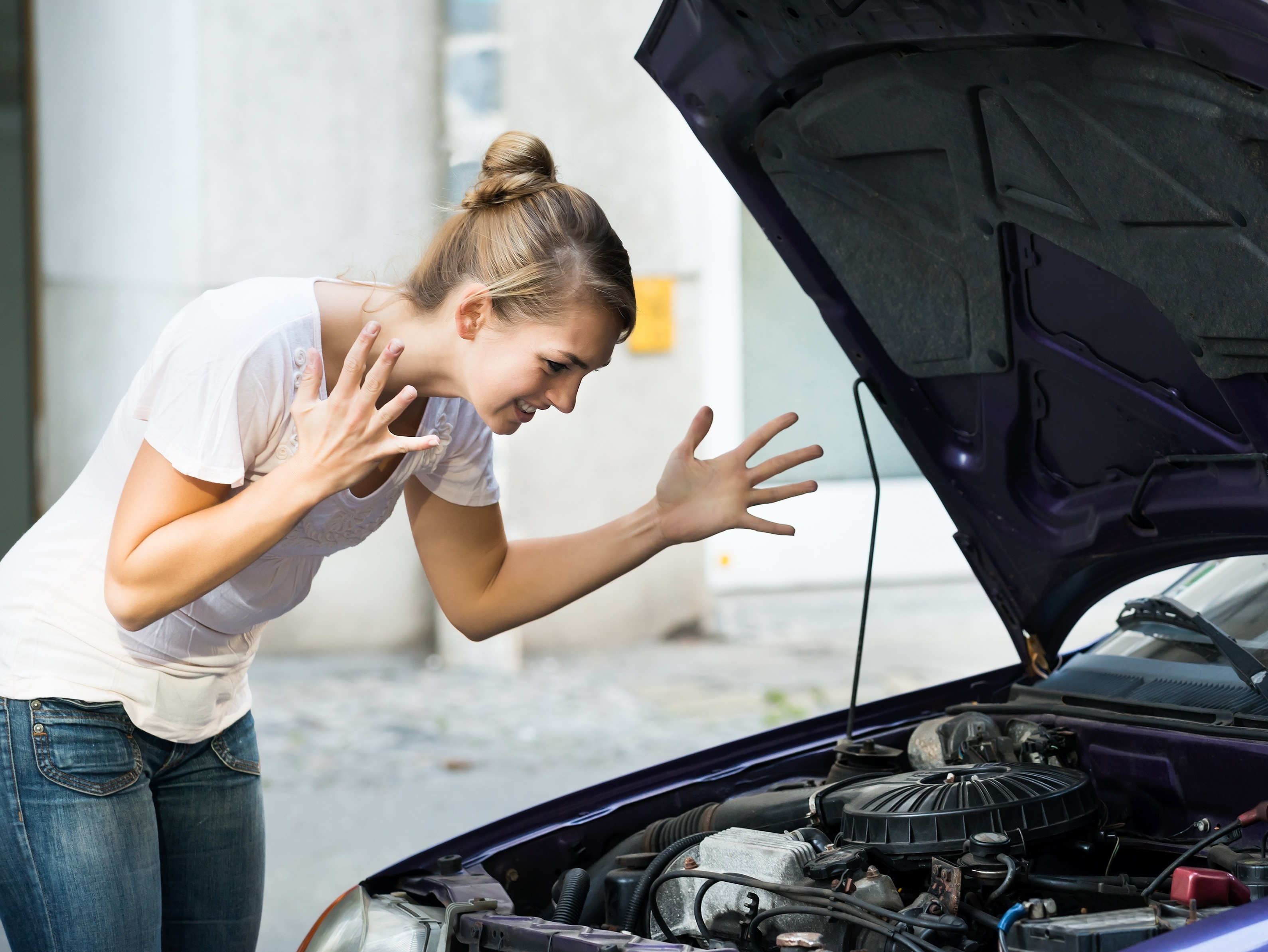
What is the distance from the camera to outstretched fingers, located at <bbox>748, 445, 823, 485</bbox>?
2100 mm

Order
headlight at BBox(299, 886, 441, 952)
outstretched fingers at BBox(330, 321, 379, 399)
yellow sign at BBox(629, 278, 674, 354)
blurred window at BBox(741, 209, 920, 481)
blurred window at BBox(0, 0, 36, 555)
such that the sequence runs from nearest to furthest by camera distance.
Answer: outstretched fingers at BBox(330, 321, 379, 399), headlight at BBox(299, 886, 441, 952), blurred window at BBox(0, 0, 36, 555), yellow sign at BBox(629, 278, 674, 354), blurred window at BBox(741, 209, 920, 481)

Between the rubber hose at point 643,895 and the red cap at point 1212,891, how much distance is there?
62cm

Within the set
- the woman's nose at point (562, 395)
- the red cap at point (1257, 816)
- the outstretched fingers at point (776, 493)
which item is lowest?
the red cap at point (1257, 816)

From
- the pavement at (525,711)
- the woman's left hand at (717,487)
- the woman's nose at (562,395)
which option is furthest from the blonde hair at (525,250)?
the pavement at (525,711)

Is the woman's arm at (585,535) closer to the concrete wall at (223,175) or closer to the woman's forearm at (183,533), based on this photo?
the woman's forearm at (183,533)

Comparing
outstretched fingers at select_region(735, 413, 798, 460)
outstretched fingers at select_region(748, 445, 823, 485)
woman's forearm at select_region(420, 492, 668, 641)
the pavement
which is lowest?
the pavement

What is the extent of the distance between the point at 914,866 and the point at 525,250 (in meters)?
1.00

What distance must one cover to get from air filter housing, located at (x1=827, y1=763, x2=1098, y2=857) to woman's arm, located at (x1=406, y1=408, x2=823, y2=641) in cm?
51

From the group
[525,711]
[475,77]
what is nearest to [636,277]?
[475,77]

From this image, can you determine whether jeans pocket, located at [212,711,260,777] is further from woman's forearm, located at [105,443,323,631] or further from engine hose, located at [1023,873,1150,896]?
engine hose, located at [1023,873,1150,896]

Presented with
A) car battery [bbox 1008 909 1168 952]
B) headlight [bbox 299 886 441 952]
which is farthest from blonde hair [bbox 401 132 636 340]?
car battery [bbox 1008 909 1168 952]

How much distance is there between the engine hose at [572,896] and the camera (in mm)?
1813

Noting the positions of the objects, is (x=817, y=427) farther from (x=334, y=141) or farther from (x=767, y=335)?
(x=334, y=141)

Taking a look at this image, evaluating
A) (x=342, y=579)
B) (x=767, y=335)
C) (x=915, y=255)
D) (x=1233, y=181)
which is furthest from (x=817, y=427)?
(x=1233, y=181)
